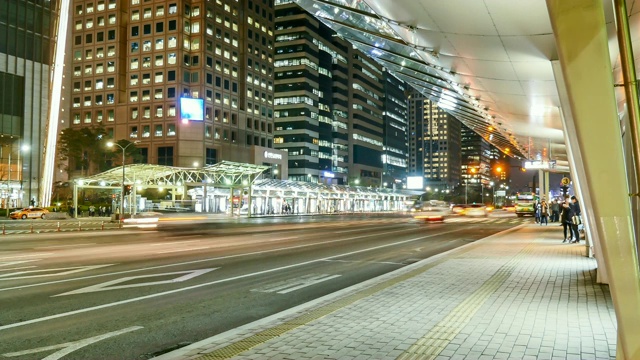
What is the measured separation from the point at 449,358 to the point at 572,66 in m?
3.22

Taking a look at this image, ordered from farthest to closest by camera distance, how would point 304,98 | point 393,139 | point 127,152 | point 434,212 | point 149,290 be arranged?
1. point 393,139
2. point 304,98
3. point 127,152
4. point 434,212
5. point 149,290

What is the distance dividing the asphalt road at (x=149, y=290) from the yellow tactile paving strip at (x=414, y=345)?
3.61 feet

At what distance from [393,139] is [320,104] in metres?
54.4

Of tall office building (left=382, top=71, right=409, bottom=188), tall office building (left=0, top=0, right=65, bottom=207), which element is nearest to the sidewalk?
tall office building (left=0, top=0, right=65, bottom=207)

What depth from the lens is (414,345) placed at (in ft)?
19.8

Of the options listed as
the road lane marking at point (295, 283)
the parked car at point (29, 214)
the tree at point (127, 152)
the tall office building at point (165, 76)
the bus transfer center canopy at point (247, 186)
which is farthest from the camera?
the tall office building at point (165, 76)

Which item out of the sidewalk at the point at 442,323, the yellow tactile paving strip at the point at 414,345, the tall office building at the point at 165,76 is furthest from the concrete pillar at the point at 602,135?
the tall office building at the point at 165,76

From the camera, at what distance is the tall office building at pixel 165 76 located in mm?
95125

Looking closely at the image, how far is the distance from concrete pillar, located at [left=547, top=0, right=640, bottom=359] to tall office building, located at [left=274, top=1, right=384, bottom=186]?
126m

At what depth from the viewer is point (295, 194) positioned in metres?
78.2

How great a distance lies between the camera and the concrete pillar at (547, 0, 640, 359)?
4375 millimetres

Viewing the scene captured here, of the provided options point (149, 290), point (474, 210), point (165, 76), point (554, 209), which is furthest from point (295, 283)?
point (165, 76)

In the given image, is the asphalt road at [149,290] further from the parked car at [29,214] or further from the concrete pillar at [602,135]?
the parked car at [29,214]

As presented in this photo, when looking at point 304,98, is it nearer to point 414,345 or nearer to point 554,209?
point 554,209
